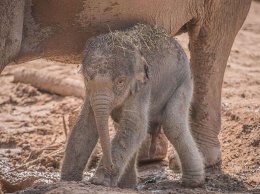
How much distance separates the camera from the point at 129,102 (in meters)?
5.33

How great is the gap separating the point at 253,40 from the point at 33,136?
4.31m

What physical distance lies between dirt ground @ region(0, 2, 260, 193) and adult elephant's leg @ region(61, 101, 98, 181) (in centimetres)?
21

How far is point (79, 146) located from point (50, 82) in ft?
12.0

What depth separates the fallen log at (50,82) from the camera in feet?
29.1

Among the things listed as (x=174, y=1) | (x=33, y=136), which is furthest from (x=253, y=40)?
(x=174, y=1)

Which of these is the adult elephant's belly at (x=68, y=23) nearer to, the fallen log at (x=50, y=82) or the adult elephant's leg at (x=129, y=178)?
the adult elephant's leg at (x=129, y=178)

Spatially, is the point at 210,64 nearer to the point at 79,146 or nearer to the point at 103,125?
the point at 79,146

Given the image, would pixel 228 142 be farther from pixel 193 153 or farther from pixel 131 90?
pixel 131 90

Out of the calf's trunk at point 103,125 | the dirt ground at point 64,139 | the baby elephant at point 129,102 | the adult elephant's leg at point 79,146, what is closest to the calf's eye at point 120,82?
the baby elephant at point 129,102

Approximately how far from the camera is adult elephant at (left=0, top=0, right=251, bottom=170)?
5535 millimetres

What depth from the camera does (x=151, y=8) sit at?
19.8 ft

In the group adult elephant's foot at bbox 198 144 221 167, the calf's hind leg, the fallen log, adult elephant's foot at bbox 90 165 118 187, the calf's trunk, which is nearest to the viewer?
the calf's trunk

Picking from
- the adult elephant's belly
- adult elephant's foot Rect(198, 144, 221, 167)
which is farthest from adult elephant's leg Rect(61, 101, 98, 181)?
adult elephant's foot Rect(198, 144, 221, 167)

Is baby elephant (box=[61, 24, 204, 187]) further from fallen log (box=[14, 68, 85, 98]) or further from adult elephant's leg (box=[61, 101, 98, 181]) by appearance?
fallen log (box=[14, 68, 85, 98])
